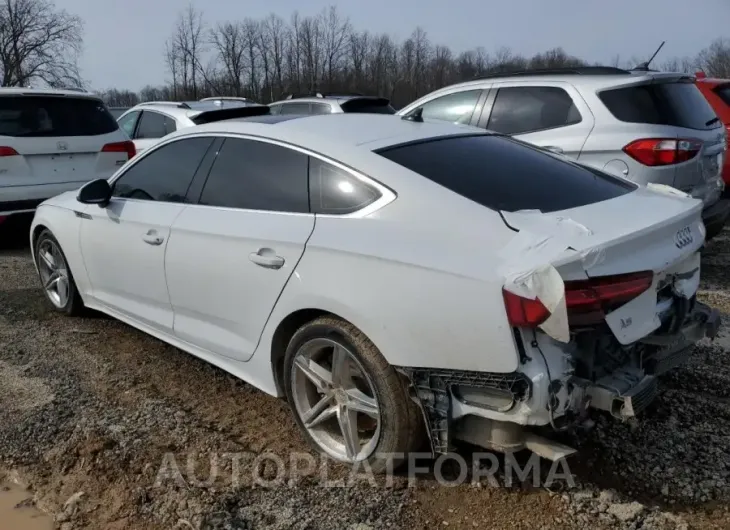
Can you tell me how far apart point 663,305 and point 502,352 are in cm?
85

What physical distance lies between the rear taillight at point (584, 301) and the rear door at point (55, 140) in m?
6.29

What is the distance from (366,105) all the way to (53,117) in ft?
17.5

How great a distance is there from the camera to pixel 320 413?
10.2 ft

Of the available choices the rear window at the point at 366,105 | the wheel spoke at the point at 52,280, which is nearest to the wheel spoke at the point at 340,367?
the wheel spoke at the point at 52,280

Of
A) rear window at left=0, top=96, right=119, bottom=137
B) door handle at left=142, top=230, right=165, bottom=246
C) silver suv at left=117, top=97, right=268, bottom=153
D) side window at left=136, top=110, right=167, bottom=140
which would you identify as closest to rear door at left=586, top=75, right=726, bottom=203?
door handle at left=142, top=230, right=165, bottom=246

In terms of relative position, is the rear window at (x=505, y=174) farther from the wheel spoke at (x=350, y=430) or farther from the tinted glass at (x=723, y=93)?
the tinted glass at (x=723, y=93)

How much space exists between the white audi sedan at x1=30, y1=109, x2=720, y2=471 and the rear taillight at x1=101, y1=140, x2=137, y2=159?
13.4ft

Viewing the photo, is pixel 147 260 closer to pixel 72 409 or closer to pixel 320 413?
pixel 72 409

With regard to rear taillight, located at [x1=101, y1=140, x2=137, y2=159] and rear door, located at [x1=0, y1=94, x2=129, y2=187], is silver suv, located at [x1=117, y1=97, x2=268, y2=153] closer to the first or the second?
rear taillight, located at [x1=101, y1=140, x2=137, y2=159]

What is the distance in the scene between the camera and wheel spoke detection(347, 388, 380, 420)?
2.85m

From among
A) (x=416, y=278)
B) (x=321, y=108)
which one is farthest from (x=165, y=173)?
(x=321, y=108)

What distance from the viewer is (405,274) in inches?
102

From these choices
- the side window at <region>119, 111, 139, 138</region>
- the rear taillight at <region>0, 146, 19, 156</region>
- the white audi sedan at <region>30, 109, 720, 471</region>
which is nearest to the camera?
the white audi sedan at <region>30, 109, 720, 471</region>

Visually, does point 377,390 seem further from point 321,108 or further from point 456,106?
point 321,108
